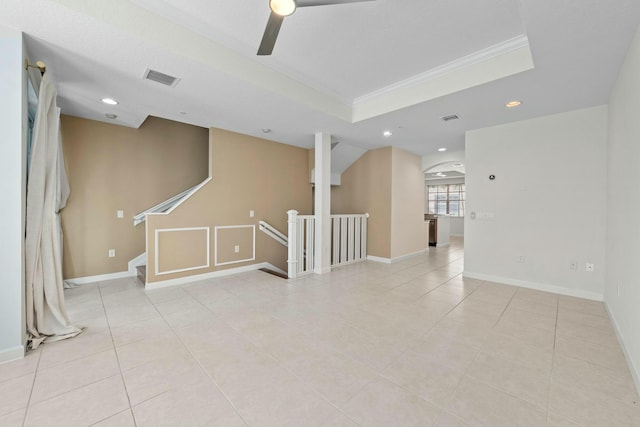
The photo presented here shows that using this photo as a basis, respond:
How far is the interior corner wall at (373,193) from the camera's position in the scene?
5871 millimetres

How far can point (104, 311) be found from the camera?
306 cm

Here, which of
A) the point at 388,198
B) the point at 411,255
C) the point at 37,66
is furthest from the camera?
the point at 411,255

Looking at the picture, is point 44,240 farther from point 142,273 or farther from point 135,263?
point 135,263

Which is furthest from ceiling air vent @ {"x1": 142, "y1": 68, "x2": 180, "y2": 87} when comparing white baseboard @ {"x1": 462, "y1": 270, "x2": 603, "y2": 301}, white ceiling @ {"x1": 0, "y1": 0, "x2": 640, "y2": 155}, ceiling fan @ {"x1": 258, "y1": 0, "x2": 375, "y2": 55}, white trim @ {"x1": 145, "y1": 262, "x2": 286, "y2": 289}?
Answer: white baseboard @ {"x1": 462, "y1": 270, "x2": 603, "y2": 301}

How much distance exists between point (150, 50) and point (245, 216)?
3196mm

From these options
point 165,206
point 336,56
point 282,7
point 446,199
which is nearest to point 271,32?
point 282,7

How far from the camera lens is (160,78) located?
9.27ft

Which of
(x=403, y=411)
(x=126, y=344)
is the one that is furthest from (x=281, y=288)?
(x=403, y=411)

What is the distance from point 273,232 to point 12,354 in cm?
383

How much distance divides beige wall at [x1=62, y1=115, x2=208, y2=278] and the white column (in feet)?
9.06

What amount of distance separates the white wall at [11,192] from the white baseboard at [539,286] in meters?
5.72

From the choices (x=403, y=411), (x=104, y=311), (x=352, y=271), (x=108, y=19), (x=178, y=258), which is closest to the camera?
(x=403, y=411)

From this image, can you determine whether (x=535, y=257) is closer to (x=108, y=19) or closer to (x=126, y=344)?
(x=126, y=344)

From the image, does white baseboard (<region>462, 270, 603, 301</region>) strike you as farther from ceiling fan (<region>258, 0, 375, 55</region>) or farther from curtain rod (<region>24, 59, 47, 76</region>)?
curtain rod (<region>24, 59, 47, 76</region>)
